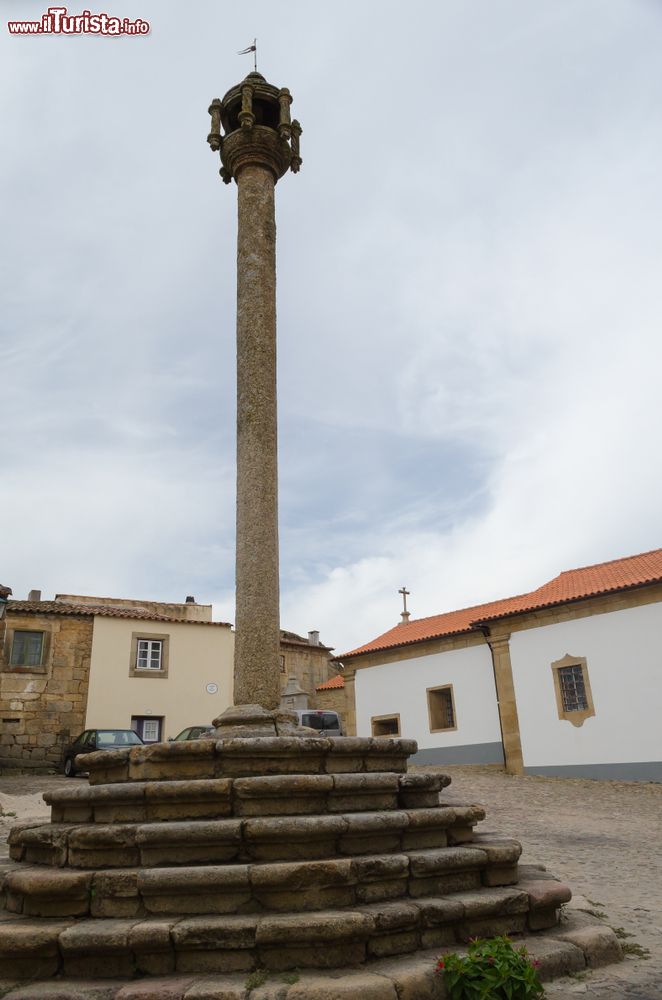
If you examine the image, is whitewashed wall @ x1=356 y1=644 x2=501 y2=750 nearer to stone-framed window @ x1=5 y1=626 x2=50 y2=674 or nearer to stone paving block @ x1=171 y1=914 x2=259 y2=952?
stone-framed window @ x1=5 y1=626 x2=50 y2=674

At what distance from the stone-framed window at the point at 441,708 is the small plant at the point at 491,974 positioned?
1610 cm

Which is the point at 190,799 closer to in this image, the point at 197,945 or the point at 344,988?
the point at 197,945

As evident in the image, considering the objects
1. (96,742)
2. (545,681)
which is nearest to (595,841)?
(545,681)

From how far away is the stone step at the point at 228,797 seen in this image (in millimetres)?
4508

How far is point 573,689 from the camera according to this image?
16.2 metres

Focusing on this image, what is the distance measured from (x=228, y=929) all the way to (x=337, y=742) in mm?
1634

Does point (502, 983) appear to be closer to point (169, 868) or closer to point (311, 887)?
point (311, 887)

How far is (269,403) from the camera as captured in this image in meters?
6.88

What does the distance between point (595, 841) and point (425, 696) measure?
1111cm

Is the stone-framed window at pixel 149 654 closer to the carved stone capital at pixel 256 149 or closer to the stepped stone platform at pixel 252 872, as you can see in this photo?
the carved stone capital at pixel 256 149

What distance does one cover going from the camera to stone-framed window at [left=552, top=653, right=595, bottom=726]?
15.9m

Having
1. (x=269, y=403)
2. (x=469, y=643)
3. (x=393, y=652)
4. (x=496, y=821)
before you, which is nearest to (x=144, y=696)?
(x=393, y=652)

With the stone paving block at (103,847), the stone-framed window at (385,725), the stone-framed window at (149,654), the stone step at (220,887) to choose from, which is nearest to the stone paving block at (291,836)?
the stone step at (220,887)

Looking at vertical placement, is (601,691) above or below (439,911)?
above
